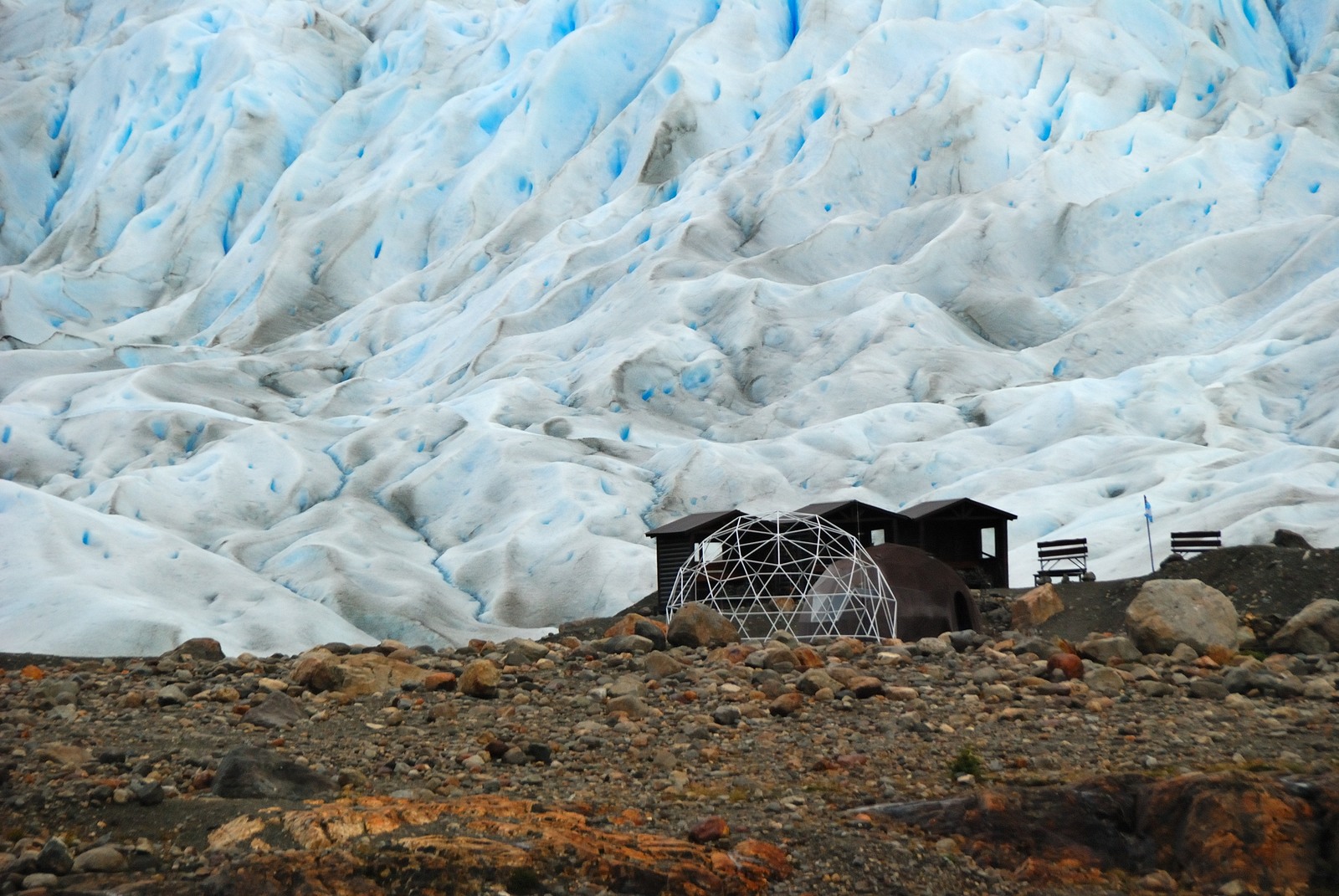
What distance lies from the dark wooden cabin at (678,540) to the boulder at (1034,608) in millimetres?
7780

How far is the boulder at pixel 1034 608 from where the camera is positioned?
59.9 feet

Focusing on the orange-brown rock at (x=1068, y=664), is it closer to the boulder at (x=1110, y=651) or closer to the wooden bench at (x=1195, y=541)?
the boulder at (x=1110, y=651)

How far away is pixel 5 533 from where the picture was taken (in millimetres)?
25109

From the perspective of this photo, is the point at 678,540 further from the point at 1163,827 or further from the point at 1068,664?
the point at 1163,827

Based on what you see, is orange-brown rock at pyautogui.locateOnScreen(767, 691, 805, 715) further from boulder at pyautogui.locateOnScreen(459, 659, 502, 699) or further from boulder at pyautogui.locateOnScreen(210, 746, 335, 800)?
boulder at pyautogui.locateOnScreen(210, 746, 335, 800)

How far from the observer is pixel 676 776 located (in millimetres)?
6949

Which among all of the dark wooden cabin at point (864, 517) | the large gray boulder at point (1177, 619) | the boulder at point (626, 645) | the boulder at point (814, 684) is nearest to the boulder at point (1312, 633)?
the large gray boulder at point (1177, 619)

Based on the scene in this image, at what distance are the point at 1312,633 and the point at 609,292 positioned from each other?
37.1 m

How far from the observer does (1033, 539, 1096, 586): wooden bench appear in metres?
24.0

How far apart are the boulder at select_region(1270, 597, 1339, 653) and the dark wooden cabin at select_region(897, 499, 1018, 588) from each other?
504 inches

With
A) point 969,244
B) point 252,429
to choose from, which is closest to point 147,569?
point 252,429

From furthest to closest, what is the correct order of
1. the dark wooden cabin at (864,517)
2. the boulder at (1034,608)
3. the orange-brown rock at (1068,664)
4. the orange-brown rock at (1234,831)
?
the dark wooden cabin at (864,517) < the boulder at (1034,608) < the orange-brown rock at (1068,664) < the orange-brown rock at (1234,831)

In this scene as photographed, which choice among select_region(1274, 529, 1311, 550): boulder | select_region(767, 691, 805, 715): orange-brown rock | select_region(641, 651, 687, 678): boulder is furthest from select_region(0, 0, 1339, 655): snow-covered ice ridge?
select_region(767, 691, 805, 715): orange-brown rock

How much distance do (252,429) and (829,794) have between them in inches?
1330
